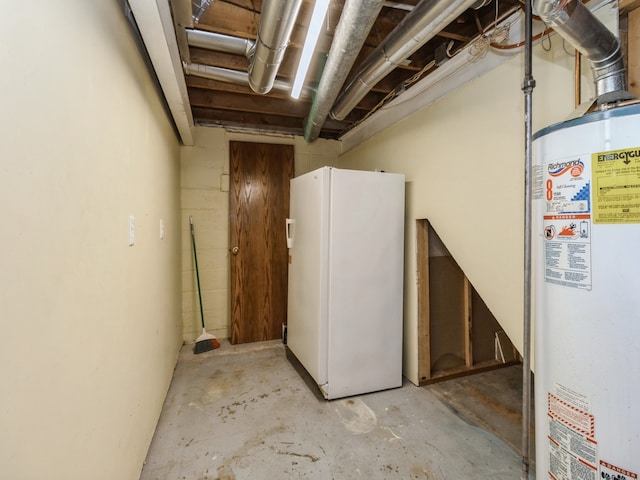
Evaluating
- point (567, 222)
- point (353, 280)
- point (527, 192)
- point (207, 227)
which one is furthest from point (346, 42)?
point (207, 227)

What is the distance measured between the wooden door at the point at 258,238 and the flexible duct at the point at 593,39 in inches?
110

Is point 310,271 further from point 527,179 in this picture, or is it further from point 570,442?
point 570,442

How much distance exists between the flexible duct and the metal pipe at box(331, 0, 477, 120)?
1.27ft

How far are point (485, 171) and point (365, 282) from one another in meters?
1.11

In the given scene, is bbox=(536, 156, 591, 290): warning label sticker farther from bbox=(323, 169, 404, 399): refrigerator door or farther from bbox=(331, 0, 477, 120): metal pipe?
bbox=(323, 169, 404, 399): refrigerator door

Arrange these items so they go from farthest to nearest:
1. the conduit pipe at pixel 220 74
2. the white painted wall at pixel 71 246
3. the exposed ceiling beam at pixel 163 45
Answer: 1. the conduit pipe at pixel 220 74
2. the exposed ceiling beam at pixel 163 45
3. the white painted wall at pixel 71 246

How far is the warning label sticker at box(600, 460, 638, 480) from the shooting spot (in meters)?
0.87

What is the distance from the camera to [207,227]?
11.3ft

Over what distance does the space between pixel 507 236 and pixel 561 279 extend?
2.14ft

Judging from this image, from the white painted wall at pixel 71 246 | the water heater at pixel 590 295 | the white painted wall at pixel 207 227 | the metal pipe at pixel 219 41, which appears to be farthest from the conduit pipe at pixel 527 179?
the white painted wall at pixel 207 227

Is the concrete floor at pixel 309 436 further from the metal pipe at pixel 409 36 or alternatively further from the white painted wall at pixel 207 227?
the metal pipe at pixel 409 36

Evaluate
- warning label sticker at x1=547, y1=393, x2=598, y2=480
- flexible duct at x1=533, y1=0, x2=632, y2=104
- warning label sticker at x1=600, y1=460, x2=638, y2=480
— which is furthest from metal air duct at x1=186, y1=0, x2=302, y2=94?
warning label sticker at x1=600, y1=460, x2=638, y2=480

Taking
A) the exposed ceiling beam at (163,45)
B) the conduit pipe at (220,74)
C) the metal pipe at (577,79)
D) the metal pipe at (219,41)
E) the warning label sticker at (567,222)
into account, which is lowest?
the warning label sticker at (567,222)

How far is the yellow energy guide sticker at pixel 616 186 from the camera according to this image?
0.86 m
